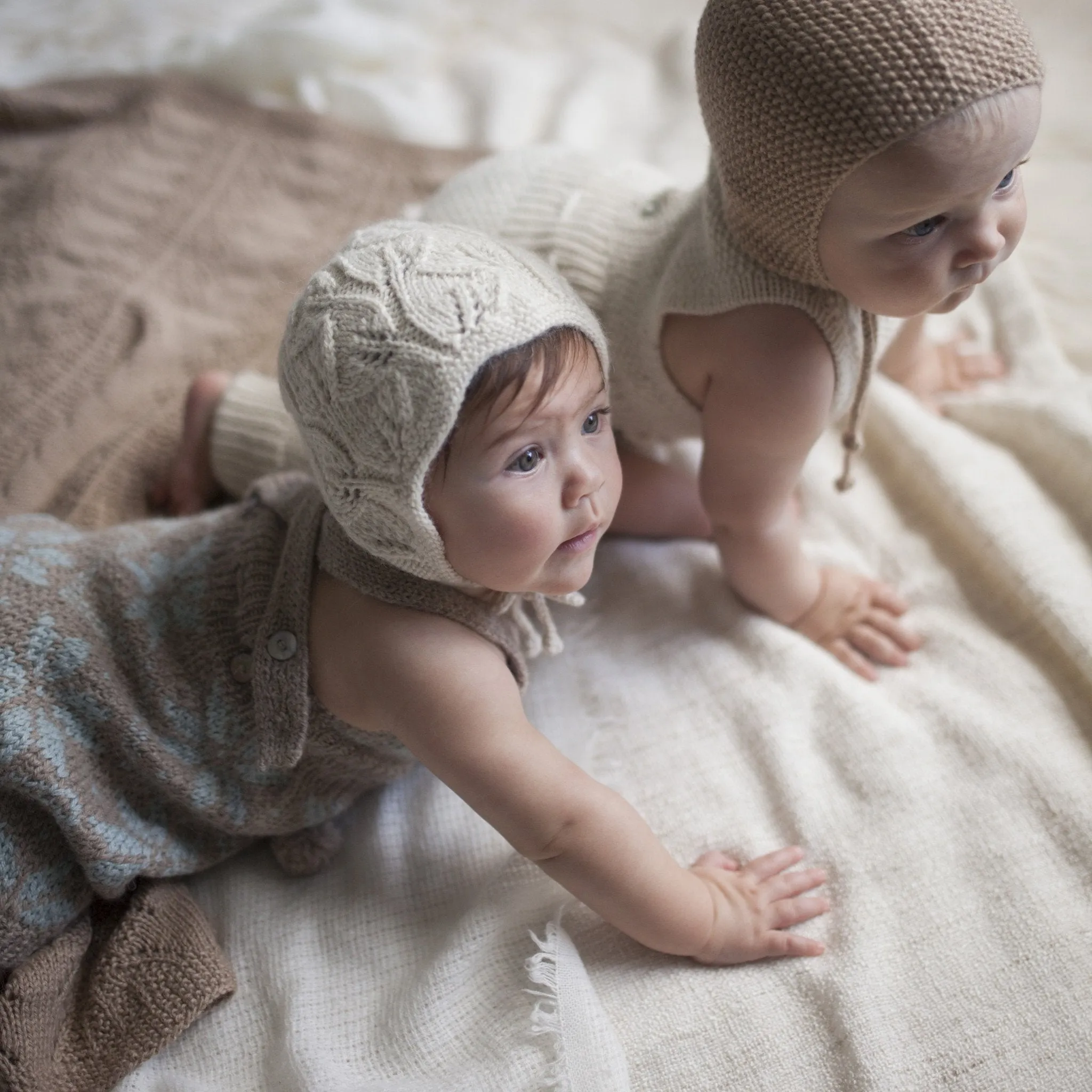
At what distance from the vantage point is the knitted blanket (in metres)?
0.90

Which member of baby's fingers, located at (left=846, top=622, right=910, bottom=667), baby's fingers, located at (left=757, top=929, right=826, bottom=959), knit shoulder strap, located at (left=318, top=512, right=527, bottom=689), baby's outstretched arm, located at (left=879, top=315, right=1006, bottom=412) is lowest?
baby's fingers, located at (left=757, top=929, right=826, bottom=959)

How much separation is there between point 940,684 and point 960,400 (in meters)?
0.41

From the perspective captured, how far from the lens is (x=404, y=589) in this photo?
2.88 feet

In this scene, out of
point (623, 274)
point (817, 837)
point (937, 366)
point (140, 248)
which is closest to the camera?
point (817, 837)

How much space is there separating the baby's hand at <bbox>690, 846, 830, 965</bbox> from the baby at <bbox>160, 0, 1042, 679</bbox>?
0.26 m

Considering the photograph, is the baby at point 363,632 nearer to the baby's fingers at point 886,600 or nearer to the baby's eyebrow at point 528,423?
the baby's eyebrow at point 528,423

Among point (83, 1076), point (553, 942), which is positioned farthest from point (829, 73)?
point (83, 1076)

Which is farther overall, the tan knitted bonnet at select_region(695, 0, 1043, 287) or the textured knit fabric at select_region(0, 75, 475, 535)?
the textured knit fabric at select_region(0, 75, 475, 535)

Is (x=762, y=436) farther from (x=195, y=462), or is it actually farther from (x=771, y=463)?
(x=195, y=462)

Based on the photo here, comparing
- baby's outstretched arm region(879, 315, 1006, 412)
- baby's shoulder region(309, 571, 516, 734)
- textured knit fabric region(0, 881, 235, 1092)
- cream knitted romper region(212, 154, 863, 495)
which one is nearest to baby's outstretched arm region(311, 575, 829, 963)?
baby's shoulder region(309, 571, 516, 734)

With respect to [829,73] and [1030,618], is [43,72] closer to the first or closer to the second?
[829,73]

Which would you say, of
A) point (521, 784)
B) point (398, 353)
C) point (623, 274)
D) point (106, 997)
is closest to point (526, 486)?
point (398, 353)

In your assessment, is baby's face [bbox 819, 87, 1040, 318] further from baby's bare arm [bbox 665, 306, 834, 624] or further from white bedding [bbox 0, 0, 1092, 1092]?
white bedding [bbox 0, 0, 1092, 1092]

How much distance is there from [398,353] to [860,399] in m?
0.52
